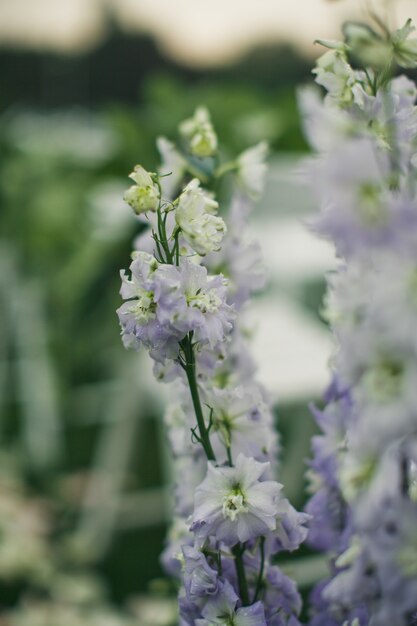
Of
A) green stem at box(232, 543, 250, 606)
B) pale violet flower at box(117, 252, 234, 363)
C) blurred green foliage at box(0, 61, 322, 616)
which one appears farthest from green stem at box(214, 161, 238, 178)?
blurred green foliage at box(0, 61, 322, 616)

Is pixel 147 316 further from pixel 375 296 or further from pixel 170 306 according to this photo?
pixel 375 296

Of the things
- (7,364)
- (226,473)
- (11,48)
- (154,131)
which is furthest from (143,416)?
(11,48)

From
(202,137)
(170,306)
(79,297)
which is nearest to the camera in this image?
(170,306)

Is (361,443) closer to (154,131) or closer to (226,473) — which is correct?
(226,473)

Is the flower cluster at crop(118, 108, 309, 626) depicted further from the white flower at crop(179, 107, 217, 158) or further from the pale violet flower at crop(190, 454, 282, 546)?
the white flower at crop(179, 107, 217, 158)

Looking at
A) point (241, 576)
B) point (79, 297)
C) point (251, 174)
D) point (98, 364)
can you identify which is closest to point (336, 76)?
point (251, 174)

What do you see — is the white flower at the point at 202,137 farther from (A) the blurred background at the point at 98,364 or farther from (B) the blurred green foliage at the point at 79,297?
(B) the blurred green foliage at the point at 79,297
